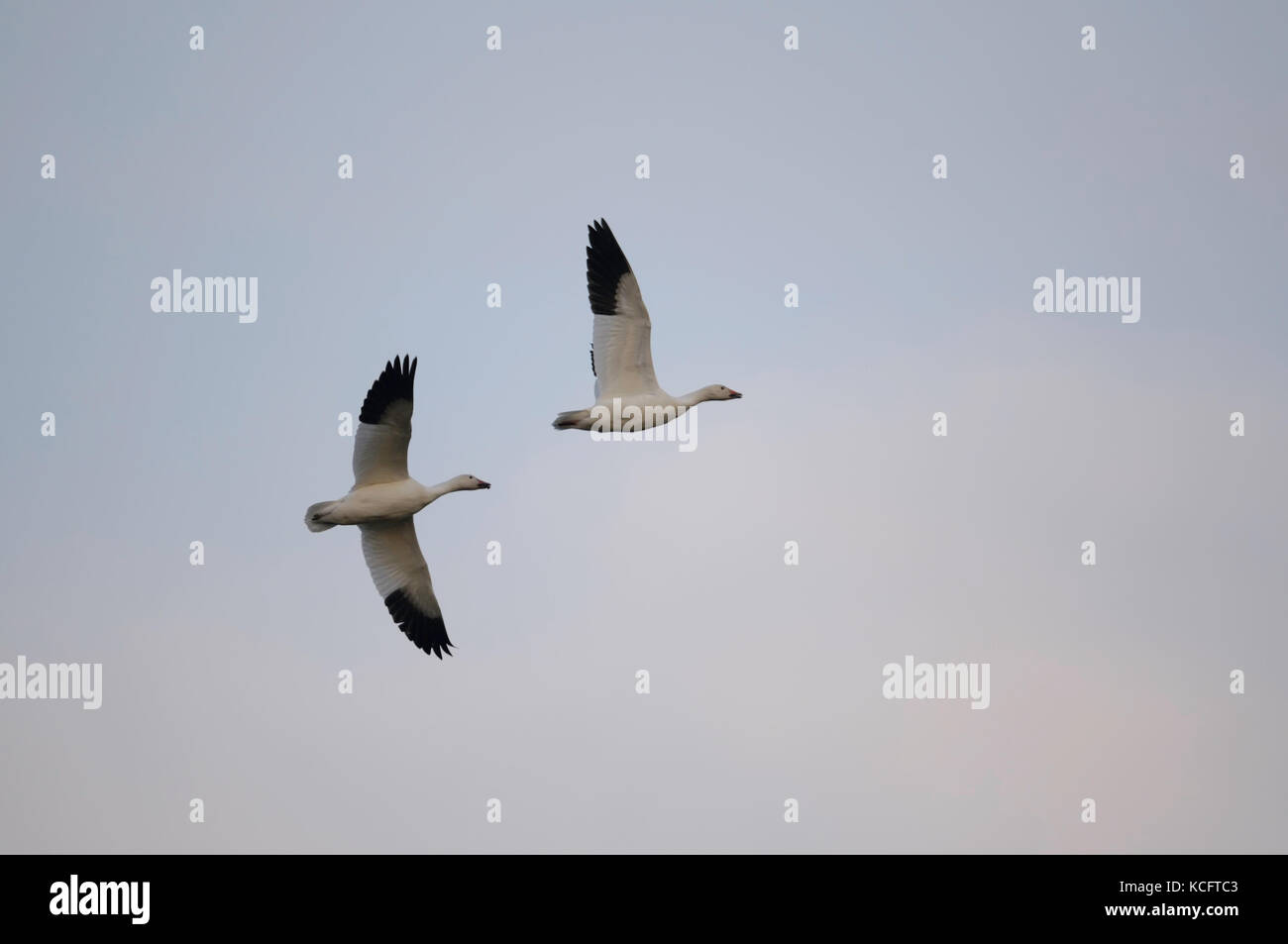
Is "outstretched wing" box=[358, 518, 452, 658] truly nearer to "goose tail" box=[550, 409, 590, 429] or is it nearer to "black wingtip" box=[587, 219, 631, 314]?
"goose tail" box=[550, 409, 590, 429]

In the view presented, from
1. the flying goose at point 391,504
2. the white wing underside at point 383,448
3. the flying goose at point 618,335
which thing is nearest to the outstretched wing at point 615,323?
the flying goose at point 618,335

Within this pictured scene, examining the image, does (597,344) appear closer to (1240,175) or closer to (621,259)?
(621,259)

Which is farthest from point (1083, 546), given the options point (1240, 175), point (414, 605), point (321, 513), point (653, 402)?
point (321, 513)

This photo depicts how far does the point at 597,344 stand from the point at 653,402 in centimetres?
112

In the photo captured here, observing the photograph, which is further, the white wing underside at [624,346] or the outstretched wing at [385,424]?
the white wing underside at [624,346]

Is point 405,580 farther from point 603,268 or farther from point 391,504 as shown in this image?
point 603,268

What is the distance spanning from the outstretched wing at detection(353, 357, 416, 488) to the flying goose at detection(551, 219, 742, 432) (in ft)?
9.61

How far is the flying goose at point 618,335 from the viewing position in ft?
75.5

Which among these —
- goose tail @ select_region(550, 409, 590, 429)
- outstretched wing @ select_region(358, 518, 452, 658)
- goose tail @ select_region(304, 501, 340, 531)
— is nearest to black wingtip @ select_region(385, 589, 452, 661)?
outstretched wing @ select_region(358, 518, 452, 658)

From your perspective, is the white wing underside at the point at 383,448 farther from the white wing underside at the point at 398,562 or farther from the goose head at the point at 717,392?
the goose head at the point at 717,392

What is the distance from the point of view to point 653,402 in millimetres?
23125

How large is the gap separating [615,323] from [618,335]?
0.55 ft

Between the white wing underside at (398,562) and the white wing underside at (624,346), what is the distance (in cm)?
326
